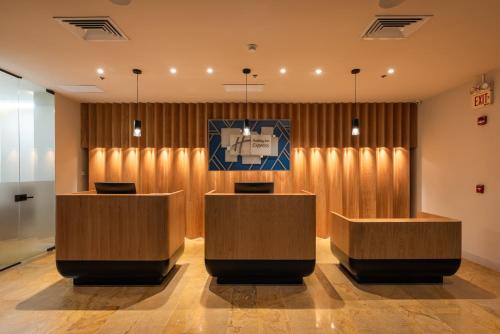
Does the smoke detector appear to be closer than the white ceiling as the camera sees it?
No

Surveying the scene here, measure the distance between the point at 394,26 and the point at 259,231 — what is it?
9.68 ft

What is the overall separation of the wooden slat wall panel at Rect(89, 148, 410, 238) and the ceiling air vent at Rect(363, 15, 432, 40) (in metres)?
3.55

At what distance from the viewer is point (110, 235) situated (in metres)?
3.83

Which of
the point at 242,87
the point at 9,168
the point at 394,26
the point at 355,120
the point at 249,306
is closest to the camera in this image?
the point at 394,26

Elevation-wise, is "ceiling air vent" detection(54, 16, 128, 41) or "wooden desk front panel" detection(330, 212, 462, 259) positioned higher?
"ceiling air vent" detection(54, 16, 128, 41)

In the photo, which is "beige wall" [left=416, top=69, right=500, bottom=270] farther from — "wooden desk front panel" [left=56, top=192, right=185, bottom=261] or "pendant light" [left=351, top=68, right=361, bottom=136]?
"wooden desk front panel" [left=56, top=192, right=185, bottom=261]

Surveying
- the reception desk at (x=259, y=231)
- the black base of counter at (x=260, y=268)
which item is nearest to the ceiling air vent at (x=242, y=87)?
the reception desk at (x=259, y=231)

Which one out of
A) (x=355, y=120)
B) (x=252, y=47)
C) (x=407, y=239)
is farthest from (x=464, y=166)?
(x=252, y=47)

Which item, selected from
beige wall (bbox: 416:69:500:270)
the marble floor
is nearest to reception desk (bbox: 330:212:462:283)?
the marble floor

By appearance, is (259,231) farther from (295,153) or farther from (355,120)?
(295,153)

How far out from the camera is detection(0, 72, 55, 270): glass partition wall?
4.66 m

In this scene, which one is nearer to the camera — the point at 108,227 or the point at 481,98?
the point at 108,227

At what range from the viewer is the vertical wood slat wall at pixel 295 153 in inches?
263

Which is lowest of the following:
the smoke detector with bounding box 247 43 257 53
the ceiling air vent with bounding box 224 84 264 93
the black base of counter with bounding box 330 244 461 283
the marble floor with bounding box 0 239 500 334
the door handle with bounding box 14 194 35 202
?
the marble floor with bounding box 0 239 500 334
